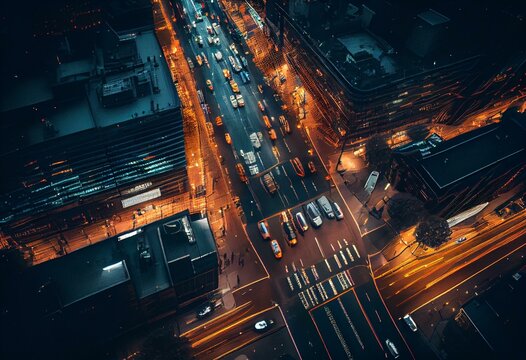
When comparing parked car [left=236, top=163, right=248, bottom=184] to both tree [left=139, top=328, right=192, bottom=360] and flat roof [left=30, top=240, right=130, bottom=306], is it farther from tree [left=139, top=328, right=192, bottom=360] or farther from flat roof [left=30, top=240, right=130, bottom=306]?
tree [left=139, top=328, right=192, bottom=360]

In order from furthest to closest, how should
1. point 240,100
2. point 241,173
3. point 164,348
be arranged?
point 240,100
point 241,173
point 164,348

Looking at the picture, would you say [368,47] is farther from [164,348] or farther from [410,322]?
[164,348]

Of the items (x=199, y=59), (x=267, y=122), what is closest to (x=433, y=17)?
(x=267, y=122)

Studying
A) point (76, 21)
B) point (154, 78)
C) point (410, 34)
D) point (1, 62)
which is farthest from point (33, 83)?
point (410, 34)

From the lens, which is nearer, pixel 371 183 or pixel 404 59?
pixel 371 183

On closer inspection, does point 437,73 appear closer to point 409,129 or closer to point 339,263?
point 409,129

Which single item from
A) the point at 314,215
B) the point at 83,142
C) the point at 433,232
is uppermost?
the point at 83,142

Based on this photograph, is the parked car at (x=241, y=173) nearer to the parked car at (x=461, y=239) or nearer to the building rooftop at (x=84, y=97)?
the building rooftop at (x=84, y=97)

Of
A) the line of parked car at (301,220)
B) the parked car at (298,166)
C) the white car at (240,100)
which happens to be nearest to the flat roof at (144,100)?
the white car at (240,100)
